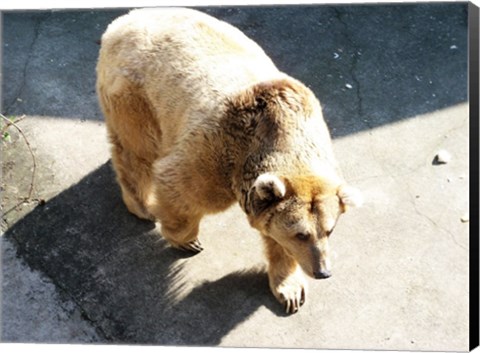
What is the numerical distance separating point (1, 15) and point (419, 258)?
13.0 feet

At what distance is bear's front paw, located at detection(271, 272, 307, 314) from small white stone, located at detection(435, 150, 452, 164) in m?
1.65

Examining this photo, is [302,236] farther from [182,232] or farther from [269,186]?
[182,232]

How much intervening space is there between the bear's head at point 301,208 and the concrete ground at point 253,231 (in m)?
0.90

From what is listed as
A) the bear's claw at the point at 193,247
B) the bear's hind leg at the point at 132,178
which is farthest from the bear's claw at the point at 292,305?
the bear's hind leg at the point at 132,178

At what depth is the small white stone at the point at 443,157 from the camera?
5723mm

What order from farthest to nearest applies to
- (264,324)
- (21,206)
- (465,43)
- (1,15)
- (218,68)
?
(465,43), (1,15), (21,206), (264,324), (218,68)

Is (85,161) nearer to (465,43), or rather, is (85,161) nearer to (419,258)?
(419,258)

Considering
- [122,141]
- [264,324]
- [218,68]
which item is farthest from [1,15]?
[264,324]

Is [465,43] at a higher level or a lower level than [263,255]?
higher

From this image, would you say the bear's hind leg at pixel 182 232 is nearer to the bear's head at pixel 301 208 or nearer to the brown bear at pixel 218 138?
the brown bear at pixel 218 138

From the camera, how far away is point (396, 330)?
4746 mm

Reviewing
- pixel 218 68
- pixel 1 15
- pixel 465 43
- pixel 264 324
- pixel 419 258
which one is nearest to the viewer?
pixel 218 68

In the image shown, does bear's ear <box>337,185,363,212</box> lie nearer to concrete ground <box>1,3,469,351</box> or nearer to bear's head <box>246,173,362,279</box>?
bear's head <box>246,173,362,279</box>

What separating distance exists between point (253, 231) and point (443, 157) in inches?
66.9
